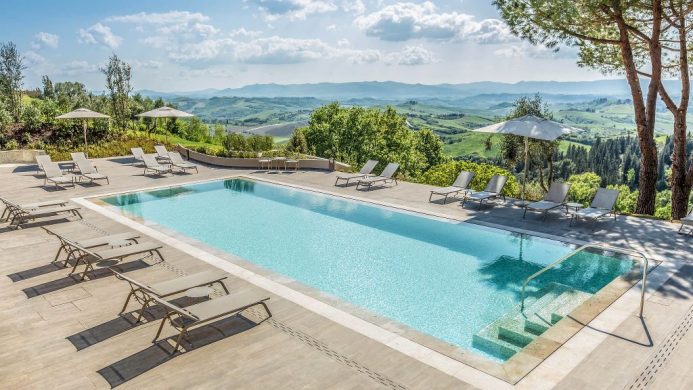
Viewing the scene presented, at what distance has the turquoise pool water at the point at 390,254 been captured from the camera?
24.9ft

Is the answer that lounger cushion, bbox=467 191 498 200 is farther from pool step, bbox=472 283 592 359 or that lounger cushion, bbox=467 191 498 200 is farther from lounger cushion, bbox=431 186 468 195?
pool step, bbox=472 283 592 359

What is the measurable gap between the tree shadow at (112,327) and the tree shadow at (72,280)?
179 centimetres

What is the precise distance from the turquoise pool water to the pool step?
30 cm

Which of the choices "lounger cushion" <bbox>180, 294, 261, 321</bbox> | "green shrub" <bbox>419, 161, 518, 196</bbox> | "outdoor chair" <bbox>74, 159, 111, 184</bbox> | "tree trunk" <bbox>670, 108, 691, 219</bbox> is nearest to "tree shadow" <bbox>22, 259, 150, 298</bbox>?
"lounger cushion" <bbox>180, 294, 261, 321</bbox>

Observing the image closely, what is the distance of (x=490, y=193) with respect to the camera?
13.1m

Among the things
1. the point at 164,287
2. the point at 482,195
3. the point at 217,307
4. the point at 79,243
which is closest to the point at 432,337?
the point at 217,307

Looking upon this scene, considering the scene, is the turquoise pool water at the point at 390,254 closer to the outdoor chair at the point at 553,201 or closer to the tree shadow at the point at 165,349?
the outdoor chair at the point at 553,201

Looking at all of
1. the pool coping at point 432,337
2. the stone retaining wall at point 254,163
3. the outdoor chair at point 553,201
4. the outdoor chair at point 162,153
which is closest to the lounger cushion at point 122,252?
the pool coping at point 432,337

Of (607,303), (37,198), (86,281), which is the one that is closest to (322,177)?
(37,198)

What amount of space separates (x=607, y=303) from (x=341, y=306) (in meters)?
3.91

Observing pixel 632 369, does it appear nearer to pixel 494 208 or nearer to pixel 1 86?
pixel 494 208

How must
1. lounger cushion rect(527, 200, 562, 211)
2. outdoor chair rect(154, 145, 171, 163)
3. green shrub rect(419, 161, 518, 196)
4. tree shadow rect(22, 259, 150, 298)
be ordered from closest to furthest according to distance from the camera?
tree shadow rect(22, 259, 150, 298)
lounger cushion rect(527, 200, 562, 211)
outdoor chair rect(154, 145, 171, 163)
green shrub rect(419, 161, 518, 196)

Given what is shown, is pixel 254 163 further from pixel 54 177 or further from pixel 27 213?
pixel 27 213

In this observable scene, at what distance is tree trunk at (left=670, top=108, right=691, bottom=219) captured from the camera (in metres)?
13.8
